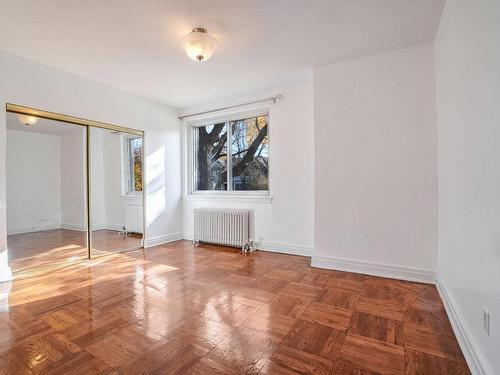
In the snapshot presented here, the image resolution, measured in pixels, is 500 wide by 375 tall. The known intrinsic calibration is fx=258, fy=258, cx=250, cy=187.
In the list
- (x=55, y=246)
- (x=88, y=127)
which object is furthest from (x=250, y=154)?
(x=55, y=246)

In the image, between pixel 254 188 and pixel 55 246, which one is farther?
pixel 254 188

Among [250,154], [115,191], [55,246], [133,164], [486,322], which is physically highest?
[250,154]

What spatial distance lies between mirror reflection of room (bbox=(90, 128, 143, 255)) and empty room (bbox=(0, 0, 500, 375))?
0.08 feet

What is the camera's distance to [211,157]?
484cm

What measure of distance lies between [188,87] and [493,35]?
3.48 metres

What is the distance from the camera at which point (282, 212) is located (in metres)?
3.95

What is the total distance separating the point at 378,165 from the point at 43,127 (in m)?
4.12

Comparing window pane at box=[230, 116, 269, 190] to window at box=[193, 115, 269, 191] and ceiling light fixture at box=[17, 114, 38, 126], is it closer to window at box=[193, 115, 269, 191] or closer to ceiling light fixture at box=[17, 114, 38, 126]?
window at box=[193, 115, 269, 191]

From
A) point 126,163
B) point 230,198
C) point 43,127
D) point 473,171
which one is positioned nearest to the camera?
point 473,171

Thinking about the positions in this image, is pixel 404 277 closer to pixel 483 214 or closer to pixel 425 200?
pixel 425 200

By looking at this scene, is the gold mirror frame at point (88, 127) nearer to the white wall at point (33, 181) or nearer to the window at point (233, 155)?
the white wall at point (33, 181)

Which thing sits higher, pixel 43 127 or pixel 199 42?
pixel 199 42

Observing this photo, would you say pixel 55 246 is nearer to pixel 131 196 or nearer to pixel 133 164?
pixel 131 196

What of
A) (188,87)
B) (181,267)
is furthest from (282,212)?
(188,87)
